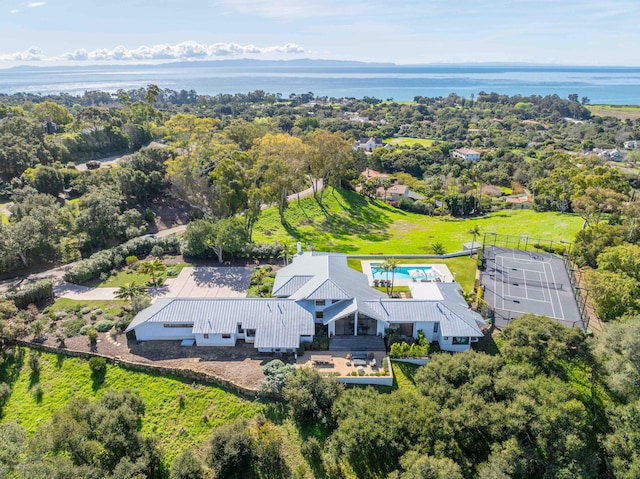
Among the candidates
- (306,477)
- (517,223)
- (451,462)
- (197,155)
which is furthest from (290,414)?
(517,223)

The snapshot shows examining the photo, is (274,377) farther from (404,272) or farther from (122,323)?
(404,272)

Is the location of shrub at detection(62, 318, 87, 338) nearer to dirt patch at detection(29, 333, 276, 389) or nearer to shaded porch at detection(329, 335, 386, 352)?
dirt patch at detection(29, 333, 276, 389)

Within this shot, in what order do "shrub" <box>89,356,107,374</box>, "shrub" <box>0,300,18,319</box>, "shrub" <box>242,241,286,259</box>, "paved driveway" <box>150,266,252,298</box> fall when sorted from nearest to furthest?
"shrub" <box>89,356,107,374</box> → "shrub" <box>0,300,18,319</box> → "paved driveway" <box>150,266,252,298</box> → "shrub" <box>242,241,286,259</box>

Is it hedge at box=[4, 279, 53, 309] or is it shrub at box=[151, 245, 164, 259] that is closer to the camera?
hedge at box=[4, 279, 53, 309]

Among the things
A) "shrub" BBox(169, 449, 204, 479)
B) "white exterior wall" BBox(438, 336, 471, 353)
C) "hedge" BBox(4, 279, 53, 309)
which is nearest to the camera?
"shrub" BBox(169, 449, 204, 479)

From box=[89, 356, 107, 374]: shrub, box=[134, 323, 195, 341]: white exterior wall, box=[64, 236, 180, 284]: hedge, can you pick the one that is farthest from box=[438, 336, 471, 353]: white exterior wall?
box=[64, 236, 180, 284]: hedge
